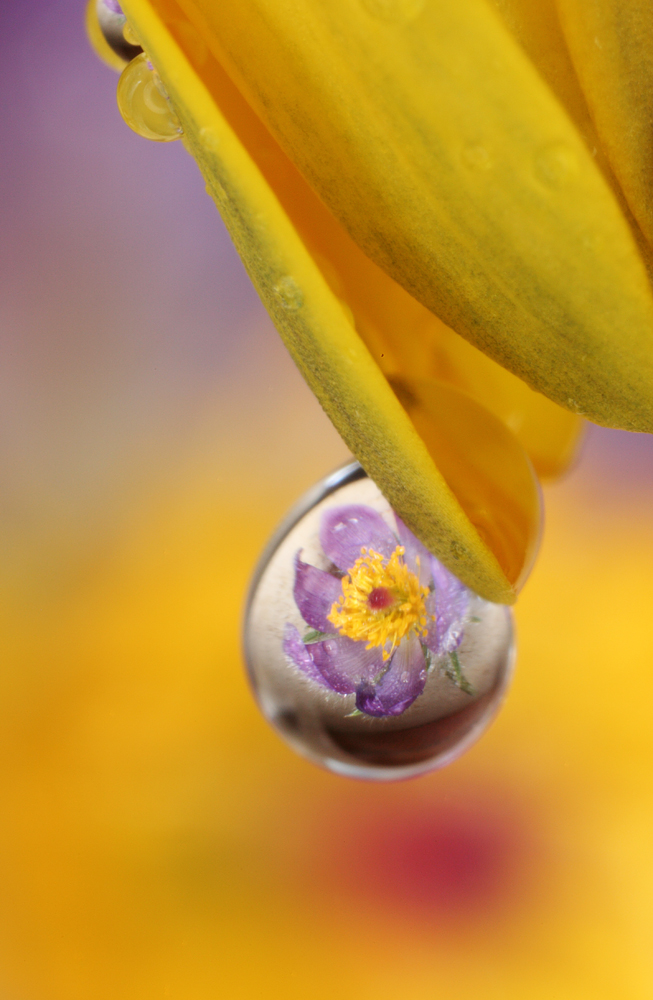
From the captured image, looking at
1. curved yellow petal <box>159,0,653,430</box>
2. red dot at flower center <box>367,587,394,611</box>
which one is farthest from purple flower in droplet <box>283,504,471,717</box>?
curved yellow petal <box>159,0,653,430</box>

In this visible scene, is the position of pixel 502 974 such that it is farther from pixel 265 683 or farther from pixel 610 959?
pixel 265 683

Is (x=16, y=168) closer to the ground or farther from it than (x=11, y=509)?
farther from it

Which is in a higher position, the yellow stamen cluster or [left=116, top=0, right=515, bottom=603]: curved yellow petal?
[left=116, top=0, right=515, bottom=603]: curved yellow petal

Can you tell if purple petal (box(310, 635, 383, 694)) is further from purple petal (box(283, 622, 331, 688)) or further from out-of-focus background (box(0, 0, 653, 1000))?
out-of-focus background (box(0, 0, 653, 1000))

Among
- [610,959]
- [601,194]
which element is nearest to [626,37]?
[601,194]

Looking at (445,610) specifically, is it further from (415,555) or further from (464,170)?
(464,170)

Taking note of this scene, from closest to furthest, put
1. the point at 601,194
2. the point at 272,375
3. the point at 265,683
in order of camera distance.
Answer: the point at 601,194, the point at 265,683, the point at 272,375
